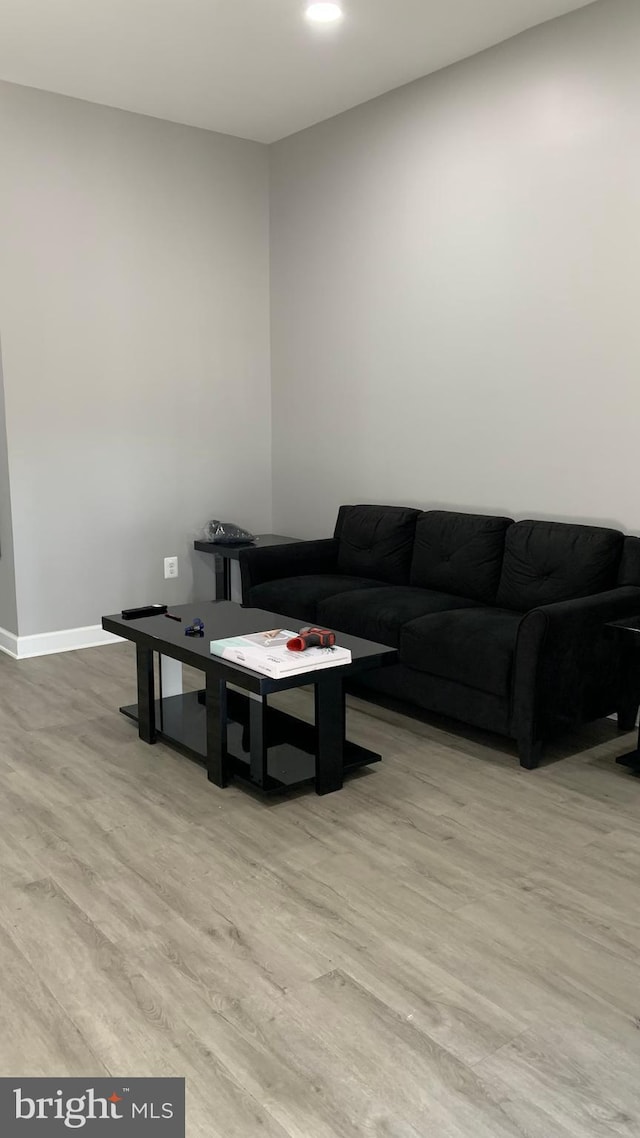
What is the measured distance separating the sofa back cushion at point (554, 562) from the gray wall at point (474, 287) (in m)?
0.20

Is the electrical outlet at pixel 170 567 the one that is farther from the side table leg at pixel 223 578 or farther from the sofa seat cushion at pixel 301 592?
the sofa seat cushion at pixel 301 592

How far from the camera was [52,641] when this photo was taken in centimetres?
476

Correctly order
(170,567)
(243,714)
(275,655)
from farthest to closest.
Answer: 1. (170,567)
2. (243,714)
3. (275,655)

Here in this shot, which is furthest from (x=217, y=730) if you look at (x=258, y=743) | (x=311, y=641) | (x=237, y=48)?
(x=237, y=48)

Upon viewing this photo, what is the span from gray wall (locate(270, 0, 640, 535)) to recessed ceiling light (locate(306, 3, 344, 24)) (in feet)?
2.54

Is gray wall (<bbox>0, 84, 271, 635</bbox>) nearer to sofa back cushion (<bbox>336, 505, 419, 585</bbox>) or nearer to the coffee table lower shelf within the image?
sofa back cushion (<bbox>336, 505, 419, 585</bbox>)

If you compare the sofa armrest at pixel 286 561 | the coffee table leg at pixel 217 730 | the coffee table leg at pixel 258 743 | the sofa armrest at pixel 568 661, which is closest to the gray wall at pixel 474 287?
the sofa armrest at pixel 286 561

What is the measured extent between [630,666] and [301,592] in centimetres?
150

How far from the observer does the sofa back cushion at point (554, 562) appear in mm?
3525

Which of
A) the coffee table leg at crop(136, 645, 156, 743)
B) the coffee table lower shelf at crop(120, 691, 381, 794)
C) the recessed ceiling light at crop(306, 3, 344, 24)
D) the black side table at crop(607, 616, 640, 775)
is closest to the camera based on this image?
the coffee table lower shelf at crop(120, 691, 381, 794)

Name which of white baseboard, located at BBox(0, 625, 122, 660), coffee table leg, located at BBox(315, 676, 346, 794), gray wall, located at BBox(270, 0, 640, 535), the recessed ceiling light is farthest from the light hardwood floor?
the recessed ceiling light

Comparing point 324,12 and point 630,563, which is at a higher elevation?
point 324,12

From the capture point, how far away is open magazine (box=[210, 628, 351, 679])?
2.77 metres

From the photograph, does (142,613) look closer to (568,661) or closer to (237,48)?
(568,661)
